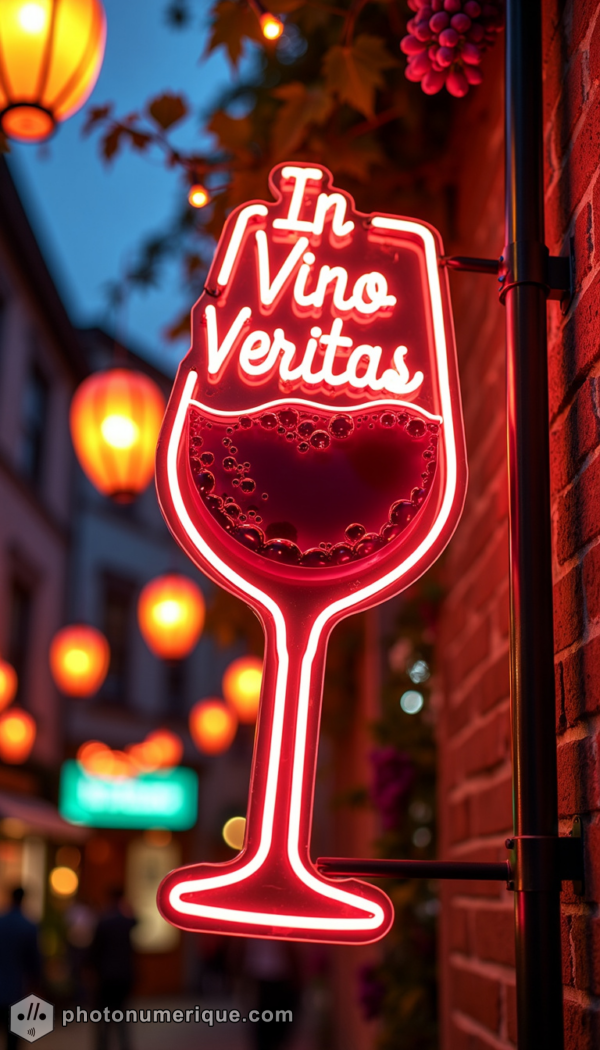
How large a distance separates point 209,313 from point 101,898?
16.9 m

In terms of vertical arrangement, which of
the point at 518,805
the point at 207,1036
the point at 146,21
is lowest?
the point at 207,1036

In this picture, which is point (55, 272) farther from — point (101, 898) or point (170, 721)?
point (101, 898)

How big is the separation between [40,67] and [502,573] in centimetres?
193

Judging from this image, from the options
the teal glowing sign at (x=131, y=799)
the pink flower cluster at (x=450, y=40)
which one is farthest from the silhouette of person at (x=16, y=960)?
the teal glowing sign at (x=131, y=799)

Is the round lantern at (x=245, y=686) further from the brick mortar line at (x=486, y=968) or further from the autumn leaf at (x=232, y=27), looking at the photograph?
the autumn leaf at (x=232, y=27)

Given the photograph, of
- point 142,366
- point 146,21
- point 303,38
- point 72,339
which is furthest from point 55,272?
point 146,21

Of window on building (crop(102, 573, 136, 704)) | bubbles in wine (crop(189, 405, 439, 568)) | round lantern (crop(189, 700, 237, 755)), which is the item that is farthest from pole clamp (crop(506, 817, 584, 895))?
window on building (crop(102, 573, 136, 704))

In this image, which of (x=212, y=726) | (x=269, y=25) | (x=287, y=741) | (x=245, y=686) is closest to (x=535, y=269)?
(x=287, y=741)

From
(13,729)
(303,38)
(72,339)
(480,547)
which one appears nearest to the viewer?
(480,547)

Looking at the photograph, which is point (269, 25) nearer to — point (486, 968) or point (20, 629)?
point (486, 968)

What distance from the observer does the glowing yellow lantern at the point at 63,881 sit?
48.2ft

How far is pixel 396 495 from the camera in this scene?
1.57m

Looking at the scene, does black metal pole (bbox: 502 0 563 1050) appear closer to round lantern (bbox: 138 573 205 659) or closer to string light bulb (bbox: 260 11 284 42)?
string light bulb (bbox: 260 11 284 42)

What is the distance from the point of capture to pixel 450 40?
1.74 metres
